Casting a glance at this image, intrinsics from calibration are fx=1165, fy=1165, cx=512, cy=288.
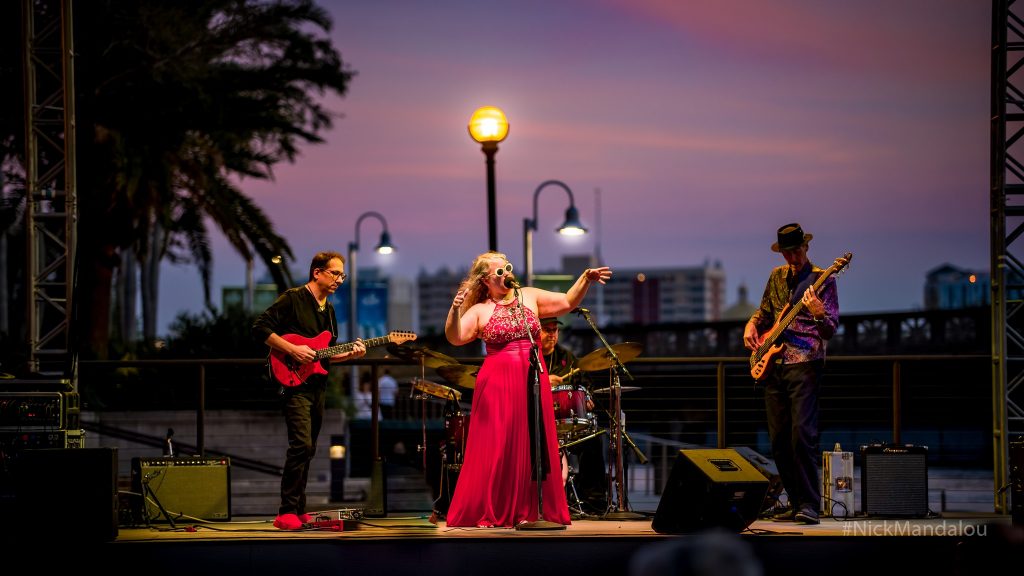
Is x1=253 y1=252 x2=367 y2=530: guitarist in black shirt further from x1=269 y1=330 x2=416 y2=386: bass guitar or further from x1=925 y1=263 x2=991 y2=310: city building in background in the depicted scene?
x1=925 y1=263 x2=991 y2=310: city building in background

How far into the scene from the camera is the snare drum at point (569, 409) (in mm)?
8797

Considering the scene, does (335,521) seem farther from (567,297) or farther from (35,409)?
(35,409)

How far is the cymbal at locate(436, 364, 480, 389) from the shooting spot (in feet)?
28.3

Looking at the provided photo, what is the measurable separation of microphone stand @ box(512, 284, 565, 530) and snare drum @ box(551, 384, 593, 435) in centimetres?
76

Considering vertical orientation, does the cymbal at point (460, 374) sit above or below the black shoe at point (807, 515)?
above

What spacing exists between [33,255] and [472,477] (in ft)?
17.0

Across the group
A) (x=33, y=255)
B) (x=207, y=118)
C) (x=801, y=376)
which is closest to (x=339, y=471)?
(x=33, y=255)

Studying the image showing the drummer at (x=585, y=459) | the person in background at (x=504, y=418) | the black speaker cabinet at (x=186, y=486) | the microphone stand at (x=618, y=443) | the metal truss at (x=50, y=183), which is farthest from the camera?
the metal truss at (x=50, y=183)

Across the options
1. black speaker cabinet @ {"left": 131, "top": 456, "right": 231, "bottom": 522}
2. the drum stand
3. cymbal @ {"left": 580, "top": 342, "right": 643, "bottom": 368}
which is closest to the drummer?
the drum stand

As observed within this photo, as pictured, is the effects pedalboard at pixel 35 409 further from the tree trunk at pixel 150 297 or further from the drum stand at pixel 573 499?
the tree trunk at pixel 150 297

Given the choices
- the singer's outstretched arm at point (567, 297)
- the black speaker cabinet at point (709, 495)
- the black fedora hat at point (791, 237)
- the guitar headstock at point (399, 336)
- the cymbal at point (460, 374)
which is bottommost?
the black speaker cabinet at point (709, 495)

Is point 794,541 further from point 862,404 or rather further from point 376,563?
point 862,404

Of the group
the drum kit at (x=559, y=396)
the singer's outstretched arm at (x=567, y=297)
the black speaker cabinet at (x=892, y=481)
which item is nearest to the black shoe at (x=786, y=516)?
the black speaker cabinet at (x=892, y=481)

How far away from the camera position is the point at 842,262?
8141mm
